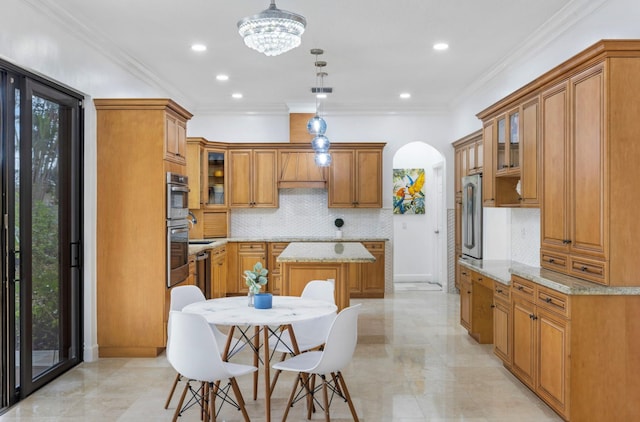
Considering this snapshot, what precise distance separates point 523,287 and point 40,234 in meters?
3.86

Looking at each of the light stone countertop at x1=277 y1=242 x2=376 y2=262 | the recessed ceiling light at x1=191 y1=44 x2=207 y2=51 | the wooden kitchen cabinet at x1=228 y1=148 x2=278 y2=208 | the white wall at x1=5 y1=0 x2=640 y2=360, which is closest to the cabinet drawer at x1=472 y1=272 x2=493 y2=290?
the white wall at x1=5 y1=0 x2=640 y2=360

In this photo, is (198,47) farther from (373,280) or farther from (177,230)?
(373,280)

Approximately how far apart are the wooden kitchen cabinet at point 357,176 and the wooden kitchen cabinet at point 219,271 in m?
2.01

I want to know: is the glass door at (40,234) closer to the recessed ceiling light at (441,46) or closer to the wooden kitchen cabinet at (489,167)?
the recessed ceiling light at (441,46)

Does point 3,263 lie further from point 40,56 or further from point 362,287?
point 362,287

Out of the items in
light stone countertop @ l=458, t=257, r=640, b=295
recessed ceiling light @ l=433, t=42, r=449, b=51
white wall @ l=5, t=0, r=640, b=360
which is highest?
recessed ceiling light @ l=433, t=42, r=449, b=51

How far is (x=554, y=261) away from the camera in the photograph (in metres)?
3.92

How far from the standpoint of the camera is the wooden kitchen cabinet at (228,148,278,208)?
27.7ft

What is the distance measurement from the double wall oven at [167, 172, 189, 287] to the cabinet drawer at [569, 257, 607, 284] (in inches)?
139

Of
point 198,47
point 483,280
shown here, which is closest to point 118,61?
point 198,47

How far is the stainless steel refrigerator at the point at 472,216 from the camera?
5973mm

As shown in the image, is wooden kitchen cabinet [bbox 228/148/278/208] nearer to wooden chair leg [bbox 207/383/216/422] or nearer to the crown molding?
the crown molding

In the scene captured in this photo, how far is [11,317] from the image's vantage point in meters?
3.72

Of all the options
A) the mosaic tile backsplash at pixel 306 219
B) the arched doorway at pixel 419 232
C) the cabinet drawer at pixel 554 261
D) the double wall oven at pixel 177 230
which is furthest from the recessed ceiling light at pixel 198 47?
the arched doorway at pixel 419 232
